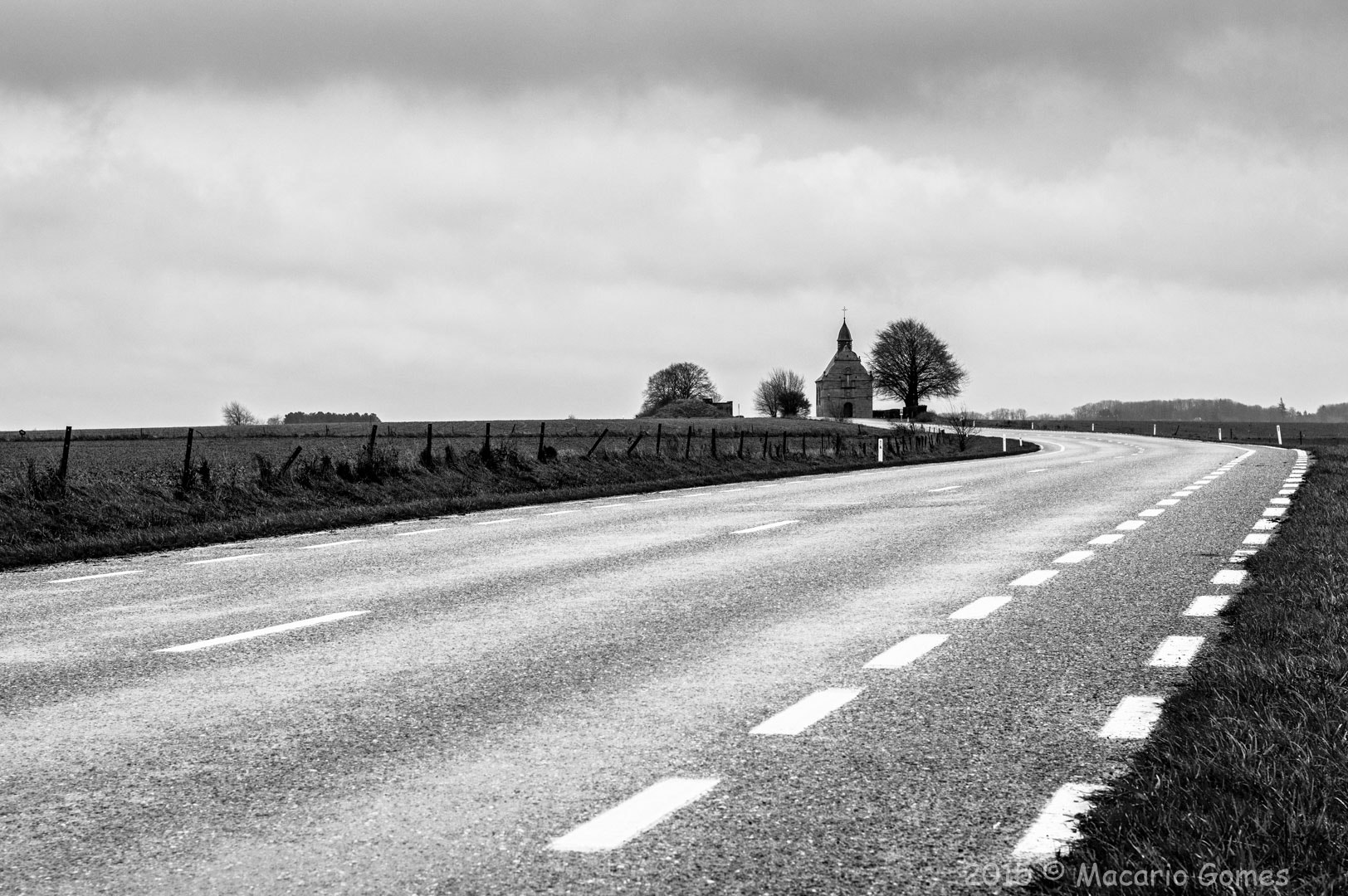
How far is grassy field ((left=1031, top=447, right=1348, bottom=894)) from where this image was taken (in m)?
3.51

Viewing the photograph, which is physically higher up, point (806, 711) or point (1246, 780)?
point (1246, 780)

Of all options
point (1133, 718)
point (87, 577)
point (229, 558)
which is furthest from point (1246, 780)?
point (229, 558)

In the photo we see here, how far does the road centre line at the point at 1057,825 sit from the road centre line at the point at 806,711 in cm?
124

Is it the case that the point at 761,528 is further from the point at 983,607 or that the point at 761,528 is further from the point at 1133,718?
the point at 1133,718

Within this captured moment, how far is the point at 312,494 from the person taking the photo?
20859mm

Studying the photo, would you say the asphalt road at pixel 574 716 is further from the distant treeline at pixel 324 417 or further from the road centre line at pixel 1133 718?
the distant treeline at pixel 324 417

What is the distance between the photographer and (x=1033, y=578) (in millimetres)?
10570

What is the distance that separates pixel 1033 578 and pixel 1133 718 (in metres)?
5.10

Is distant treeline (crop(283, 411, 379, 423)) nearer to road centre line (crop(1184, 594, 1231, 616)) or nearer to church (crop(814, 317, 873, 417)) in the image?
church (crop(814, 317, 873, 417))

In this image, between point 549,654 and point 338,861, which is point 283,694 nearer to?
point 549,654

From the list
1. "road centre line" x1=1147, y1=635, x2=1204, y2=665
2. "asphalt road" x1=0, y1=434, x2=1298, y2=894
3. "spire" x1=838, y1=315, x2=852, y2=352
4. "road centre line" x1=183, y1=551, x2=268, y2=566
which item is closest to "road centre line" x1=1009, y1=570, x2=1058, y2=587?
"asphalt road" x1=0, y1=434, x2=1298, y2=894

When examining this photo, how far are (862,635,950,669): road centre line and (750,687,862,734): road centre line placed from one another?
660 millimetres

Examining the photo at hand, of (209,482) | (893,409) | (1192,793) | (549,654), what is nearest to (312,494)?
(209,482)

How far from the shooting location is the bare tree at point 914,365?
131125 millimetres
